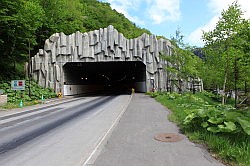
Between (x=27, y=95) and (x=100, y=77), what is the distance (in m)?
39.4

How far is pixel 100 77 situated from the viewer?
223 feet

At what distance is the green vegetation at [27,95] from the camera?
1008 inches

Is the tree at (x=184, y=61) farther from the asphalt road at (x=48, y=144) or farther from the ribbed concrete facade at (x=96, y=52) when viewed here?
the asphalt road at (x=48, y=144)

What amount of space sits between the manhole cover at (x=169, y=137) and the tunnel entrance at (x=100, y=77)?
94.3 feet

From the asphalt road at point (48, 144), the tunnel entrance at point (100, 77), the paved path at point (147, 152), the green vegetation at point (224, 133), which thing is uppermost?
the tunnel entrance at point (100, 77)

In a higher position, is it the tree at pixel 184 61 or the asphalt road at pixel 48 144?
the tree at pixel 184 61

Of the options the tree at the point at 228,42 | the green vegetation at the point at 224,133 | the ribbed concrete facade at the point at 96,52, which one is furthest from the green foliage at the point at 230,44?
the ribbed concrete facade at the point at 96,52

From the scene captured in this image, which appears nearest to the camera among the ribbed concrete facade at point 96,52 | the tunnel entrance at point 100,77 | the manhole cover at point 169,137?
the manhole cover at point 169,137

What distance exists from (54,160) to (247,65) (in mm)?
14352

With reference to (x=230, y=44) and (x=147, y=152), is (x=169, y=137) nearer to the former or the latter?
(x=147, y=152)

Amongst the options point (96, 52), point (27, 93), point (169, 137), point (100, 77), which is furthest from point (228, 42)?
point (100, 77)

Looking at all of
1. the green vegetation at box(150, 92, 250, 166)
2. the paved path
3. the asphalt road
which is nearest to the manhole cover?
the paved path

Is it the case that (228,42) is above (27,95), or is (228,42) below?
above

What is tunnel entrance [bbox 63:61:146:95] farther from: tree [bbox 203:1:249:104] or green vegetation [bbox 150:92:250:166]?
green vegetation [bbox 150:92:250:166]
